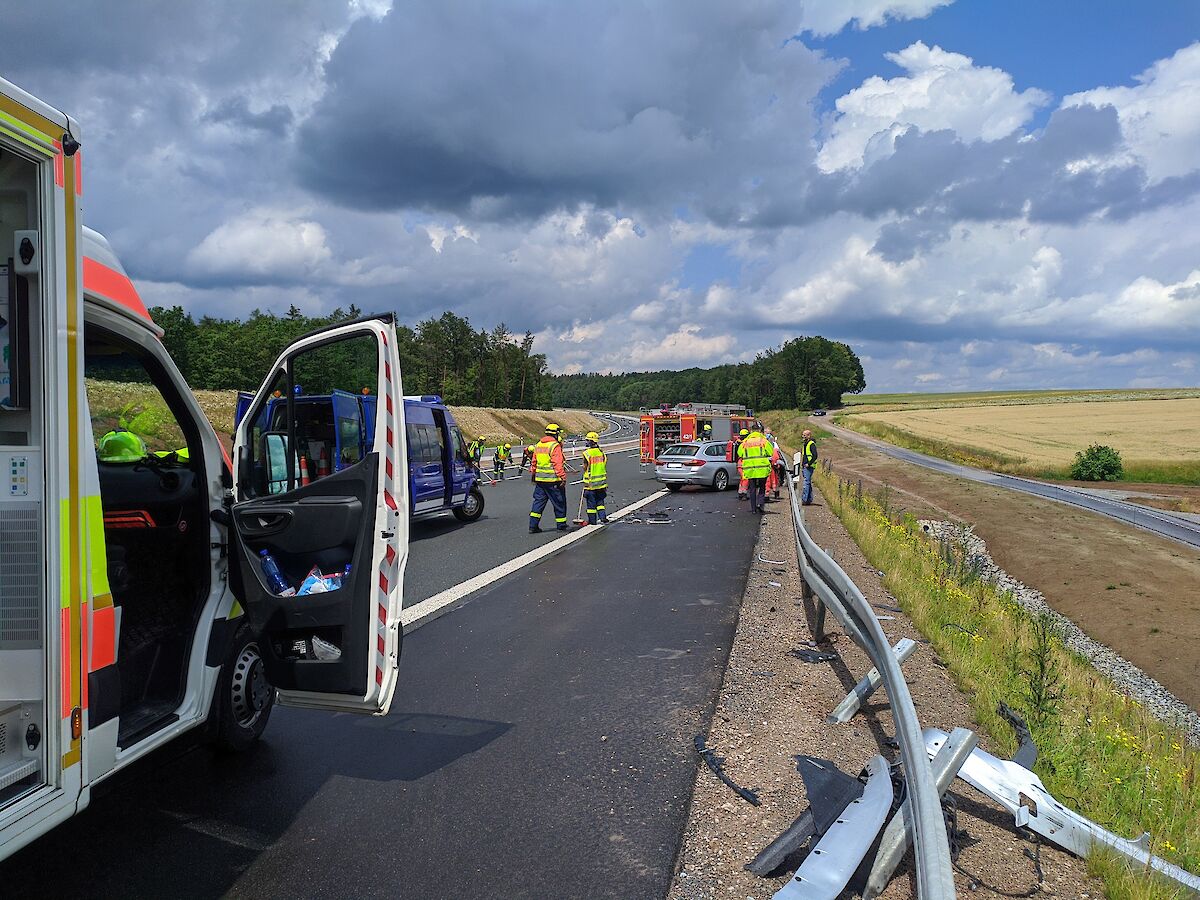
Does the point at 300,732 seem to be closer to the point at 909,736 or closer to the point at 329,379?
the point at 909,736

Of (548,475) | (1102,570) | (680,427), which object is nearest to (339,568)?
(548,475)

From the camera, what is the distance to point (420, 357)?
294ft

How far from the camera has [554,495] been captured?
1409 cm

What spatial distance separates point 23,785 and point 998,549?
22421 mm

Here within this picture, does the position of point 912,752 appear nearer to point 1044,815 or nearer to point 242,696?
point 1044,815

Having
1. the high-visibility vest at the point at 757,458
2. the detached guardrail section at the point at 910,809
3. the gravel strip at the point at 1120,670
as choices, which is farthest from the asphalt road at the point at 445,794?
the high-visibility vest at the point at 757,458

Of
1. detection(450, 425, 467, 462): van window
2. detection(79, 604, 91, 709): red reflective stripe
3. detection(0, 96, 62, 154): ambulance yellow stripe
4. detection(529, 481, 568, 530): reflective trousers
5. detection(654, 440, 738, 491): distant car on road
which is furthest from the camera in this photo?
detection(654, 440, 738, 491): distant car on road

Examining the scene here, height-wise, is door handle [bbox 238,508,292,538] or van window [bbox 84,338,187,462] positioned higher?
van window [bbox 84,338,187,462]

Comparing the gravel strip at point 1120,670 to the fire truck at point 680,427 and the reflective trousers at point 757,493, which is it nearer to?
the reflective trousers at point 757,493

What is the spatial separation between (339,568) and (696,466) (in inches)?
748

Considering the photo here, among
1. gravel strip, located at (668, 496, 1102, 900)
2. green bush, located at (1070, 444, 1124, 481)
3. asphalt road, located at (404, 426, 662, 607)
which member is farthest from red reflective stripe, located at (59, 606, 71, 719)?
green bush, located at (1070, 444, 1124, 481)

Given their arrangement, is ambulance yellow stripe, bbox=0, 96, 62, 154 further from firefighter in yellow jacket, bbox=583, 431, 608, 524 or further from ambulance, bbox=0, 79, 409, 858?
firefighter in yellow jacket, bbox=583, 431, 608, 524

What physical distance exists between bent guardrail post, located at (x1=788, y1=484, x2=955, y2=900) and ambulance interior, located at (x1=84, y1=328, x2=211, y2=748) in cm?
333

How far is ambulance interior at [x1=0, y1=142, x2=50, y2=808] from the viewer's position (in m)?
2.67
